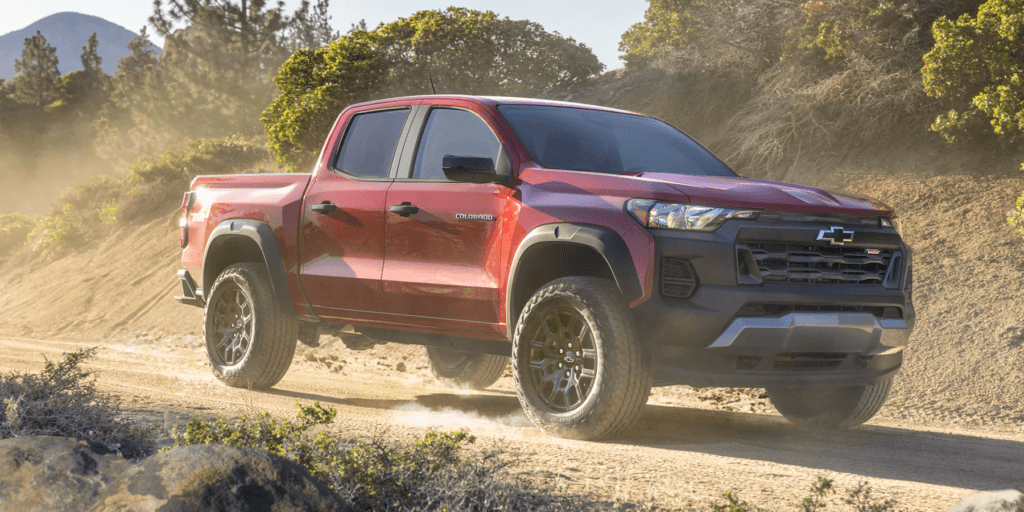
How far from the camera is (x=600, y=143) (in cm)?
563

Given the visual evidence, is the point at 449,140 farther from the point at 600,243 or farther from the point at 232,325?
the point at 232,325

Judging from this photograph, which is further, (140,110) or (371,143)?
(140,110)

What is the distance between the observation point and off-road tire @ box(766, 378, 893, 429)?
5.56m

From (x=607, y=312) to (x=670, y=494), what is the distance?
3.93 feet

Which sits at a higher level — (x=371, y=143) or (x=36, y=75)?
(x=36, y=75)

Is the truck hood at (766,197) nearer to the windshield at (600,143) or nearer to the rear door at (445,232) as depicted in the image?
the windshield at (600,143)

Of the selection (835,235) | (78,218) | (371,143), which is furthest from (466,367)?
(78,218)

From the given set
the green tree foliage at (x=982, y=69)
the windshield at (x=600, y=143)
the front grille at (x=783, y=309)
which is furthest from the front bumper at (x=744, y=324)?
the green tree foliage at (x=982, y=69)

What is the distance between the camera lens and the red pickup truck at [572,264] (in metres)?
4.46

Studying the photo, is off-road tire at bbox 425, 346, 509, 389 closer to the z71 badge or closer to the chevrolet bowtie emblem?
the z71 badge

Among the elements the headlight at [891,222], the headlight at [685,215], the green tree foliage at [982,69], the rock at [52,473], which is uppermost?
the green tree foliage at [982,69]

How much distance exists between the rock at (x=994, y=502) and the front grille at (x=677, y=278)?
1589mm

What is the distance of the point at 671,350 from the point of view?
14.8ft

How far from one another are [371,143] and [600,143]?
1721 millimetres
